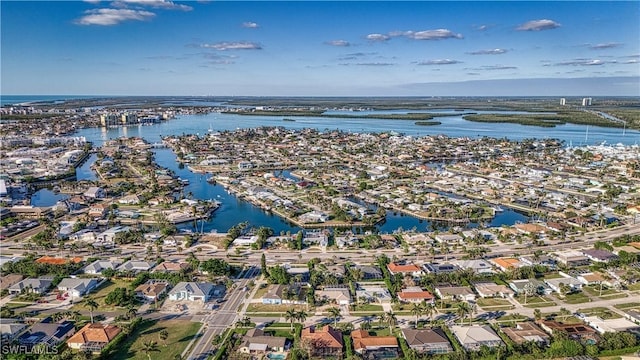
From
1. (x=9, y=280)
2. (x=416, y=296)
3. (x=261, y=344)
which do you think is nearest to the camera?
(x=261, y=344)

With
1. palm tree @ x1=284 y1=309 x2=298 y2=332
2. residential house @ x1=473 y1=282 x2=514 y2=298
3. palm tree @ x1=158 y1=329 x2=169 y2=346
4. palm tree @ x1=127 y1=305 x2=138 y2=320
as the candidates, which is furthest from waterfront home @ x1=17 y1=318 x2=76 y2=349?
residential house @ x1=473 y1=282 x2=514 y2=298

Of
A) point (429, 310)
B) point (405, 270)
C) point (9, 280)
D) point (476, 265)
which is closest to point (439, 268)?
point (405, 270)

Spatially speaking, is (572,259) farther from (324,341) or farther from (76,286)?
(76,286)

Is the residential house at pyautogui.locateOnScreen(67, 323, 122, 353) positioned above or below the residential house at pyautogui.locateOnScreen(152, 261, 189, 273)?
below

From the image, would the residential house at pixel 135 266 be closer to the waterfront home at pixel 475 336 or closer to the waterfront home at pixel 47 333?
the waterfront home at pixel 47 333

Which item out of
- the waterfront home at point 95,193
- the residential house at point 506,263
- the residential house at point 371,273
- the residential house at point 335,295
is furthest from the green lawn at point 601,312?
the waterfront home at point 95,193

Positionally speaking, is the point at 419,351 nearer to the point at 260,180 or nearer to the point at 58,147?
the point at 260,180

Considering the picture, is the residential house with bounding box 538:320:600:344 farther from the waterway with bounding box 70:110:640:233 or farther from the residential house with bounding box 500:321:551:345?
the waterway with bounding box 70:110:640:233
